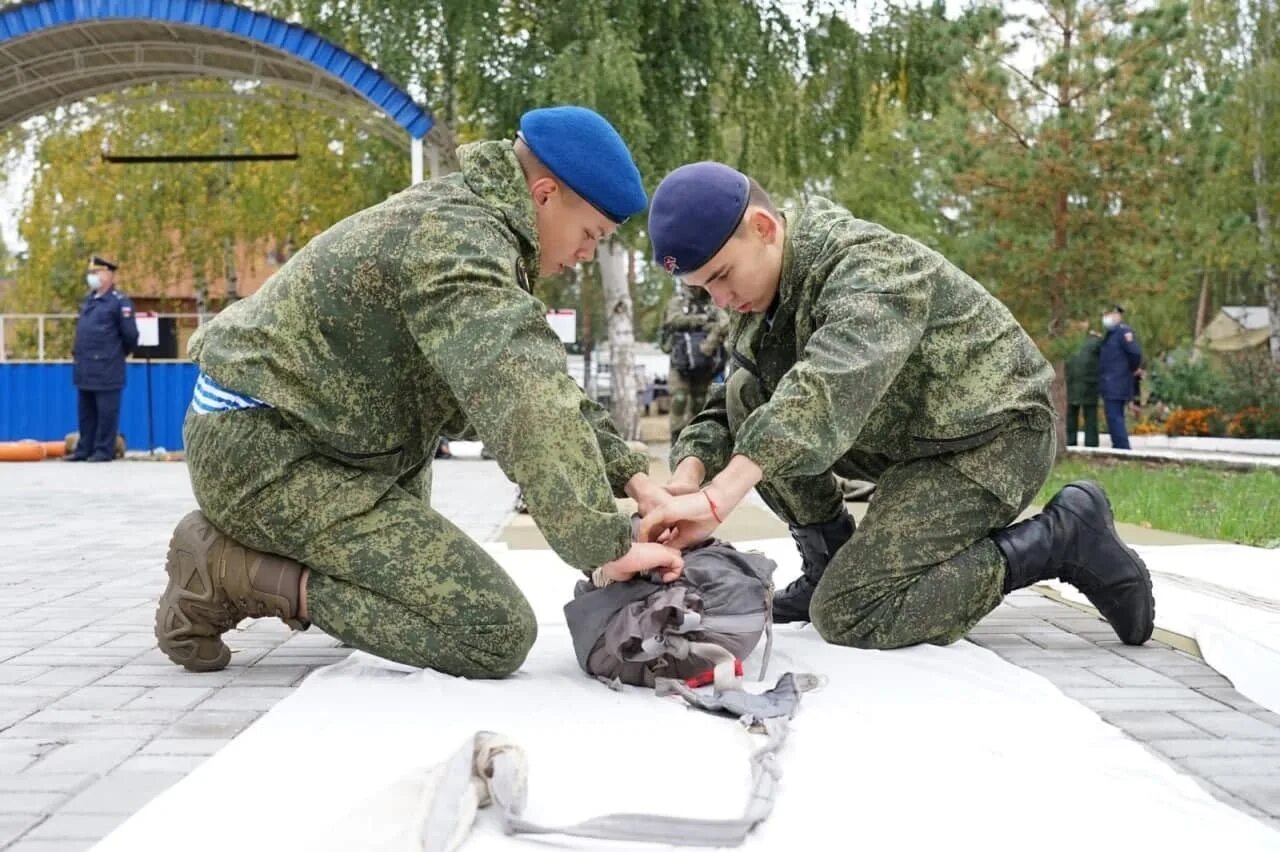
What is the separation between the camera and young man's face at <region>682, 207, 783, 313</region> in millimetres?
3303

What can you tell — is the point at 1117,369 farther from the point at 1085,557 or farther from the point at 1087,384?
the point at 1085,557

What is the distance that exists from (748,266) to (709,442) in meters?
0.64

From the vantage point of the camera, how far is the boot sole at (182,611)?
3242 millimetres

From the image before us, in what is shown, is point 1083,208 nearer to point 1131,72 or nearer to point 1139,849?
point 1131,72

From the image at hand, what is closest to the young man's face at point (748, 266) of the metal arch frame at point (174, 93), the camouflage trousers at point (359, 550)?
the camouflage trousers at point (359, 550)

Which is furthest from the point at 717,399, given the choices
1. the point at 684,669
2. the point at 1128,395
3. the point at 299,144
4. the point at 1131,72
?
the point at 299,144

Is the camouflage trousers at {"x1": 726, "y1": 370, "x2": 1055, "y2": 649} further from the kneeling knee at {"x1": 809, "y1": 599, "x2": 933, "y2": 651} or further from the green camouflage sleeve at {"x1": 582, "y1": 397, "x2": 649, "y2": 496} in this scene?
the green camouflage sleeve at {"x1": 582, "y1": 397, "x2": 649, "y2": 496}

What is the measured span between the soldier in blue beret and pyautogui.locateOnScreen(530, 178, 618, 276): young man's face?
0.17m

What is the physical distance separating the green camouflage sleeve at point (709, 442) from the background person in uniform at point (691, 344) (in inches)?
352

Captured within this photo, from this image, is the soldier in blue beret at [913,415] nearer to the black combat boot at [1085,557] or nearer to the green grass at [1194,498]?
the black combat boot at [1085,557]

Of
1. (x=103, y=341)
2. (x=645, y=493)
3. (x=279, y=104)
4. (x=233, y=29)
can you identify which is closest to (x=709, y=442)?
(x=645, y=493)

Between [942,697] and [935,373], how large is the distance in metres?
0.89

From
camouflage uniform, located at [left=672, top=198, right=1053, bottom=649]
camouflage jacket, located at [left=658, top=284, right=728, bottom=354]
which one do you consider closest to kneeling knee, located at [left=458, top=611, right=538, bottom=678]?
camouflage uniform, located at [left=672, top=198, right=1053, bottom=649]

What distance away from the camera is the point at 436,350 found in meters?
2.81
